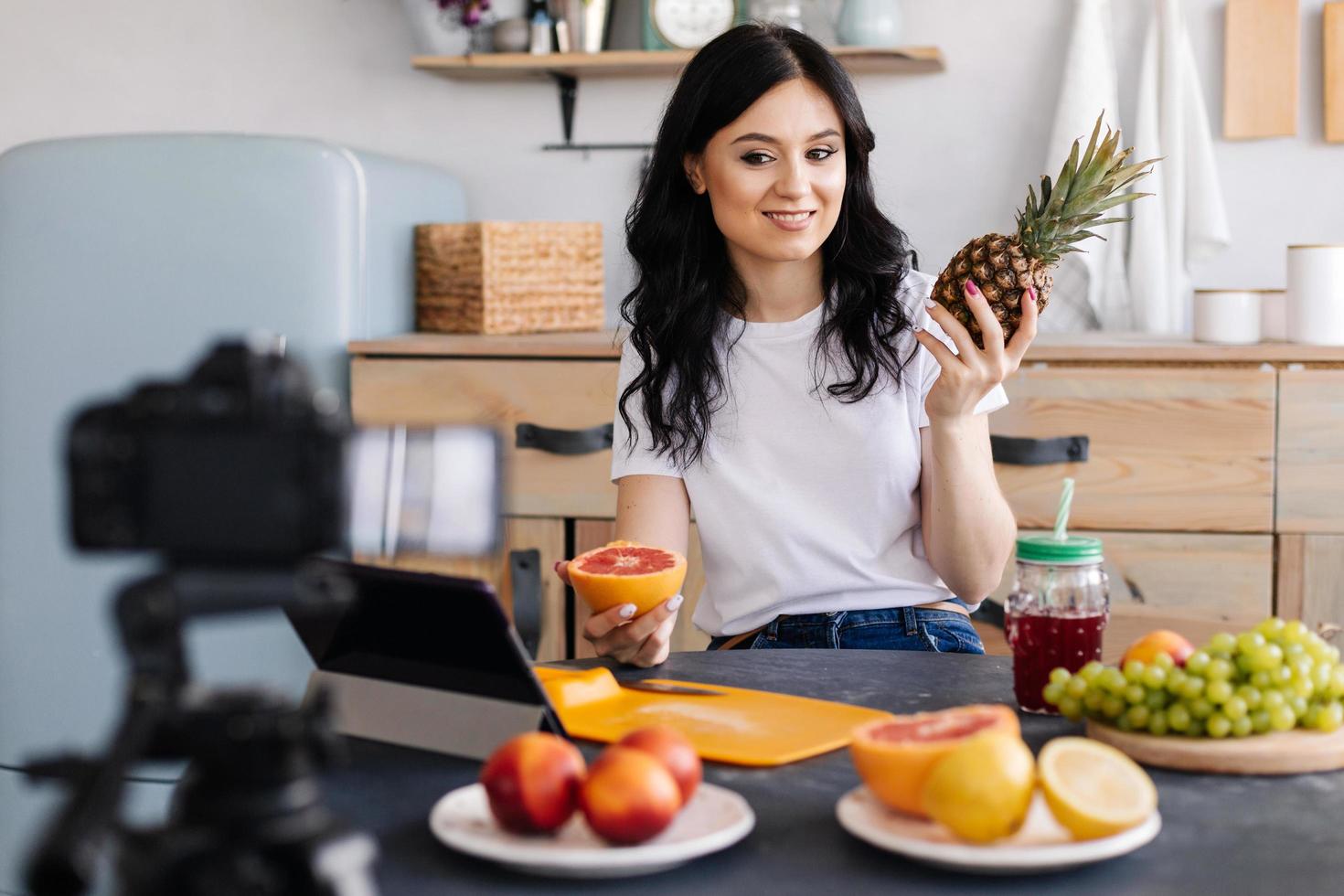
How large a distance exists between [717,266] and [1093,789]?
1323 millimetres

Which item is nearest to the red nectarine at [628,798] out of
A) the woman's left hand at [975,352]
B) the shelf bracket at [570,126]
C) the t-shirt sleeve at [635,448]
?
the woman's left hand at [975,352]

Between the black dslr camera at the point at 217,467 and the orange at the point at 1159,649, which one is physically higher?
the black dslr camera at the point at 217,467

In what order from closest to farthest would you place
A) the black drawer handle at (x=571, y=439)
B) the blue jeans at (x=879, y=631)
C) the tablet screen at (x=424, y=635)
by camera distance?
1. the tablet screen at (x=424, y=635)
2. the blue jeans at (x=879, y=631)
3. the black drawer handle at (x=571, y=439)

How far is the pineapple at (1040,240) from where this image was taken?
168 cm

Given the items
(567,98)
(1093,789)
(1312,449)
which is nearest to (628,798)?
(1093,789)

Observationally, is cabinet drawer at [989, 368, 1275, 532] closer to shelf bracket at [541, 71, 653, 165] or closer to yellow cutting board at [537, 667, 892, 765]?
shelf bracket at [541, 71, 653, 165]

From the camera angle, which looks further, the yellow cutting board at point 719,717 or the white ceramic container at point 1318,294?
the white ceramic container at point 1318,294

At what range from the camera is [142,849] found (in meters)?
0.58

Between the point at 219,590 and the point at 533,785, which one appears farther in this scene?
the point at 533,785

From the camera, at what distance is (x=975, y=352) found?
1.68 meters

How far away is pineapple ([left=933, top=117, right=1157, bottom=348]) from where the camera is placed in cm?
168

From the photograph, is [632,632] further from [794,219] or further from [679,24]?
[679,24]

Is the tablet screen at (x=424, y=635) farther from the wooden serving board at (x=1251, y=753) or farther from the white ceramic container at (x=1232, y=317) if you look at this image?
the white ceramic container at (x=1232, y=317)

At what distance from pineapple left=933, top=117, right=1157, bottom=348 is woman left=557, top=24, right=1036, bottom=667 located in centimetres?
15
